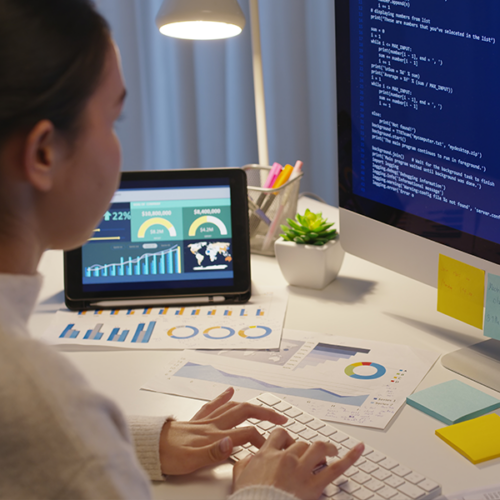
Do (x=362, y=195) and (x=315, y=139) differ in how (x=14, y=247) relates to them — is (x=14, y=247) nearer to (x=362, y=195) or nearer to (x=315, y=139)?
(x=362, y=195)

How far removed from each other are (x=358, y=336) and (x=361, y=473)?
0.32 m

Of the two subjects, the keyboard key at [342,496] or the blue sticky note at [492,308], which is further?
the blue sticky note at [492,308]

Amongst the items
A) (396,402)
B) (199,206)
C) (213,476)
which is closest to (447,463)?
(396,402)

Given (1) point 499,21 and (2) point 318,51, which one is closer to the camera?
(1) point 499,21

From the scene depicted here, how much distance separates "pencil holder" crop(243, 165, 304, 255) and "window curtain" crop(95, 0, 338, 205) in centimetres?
106

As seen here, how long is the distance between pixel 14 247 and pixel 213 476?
0.30 meters

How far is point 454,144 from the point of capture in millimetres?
778

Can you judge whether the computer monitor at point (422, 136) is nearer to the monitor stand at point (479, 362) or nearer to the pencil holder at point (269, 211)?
the monitor stand at point (479, 362)

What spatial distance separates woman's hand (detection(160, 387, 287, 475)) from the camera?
0.61 metres

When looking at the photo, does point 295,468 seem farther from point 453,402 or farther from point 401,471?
point 453,402

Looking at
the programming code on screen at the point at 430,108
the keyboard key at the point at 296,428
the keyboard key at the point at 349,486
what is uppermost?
the programming code on screen at the point at 430,108

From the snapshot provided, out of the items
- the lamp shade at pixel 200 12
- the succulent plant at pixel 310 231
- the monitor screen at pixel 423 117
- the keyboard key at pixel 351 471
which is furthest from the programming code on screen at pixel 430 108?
the lamp shade at pixel 200 12

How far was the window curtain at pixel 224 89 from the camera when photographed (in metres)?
2.13

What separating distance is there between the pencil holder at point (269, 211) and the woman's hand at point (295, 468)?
25.8 inches
